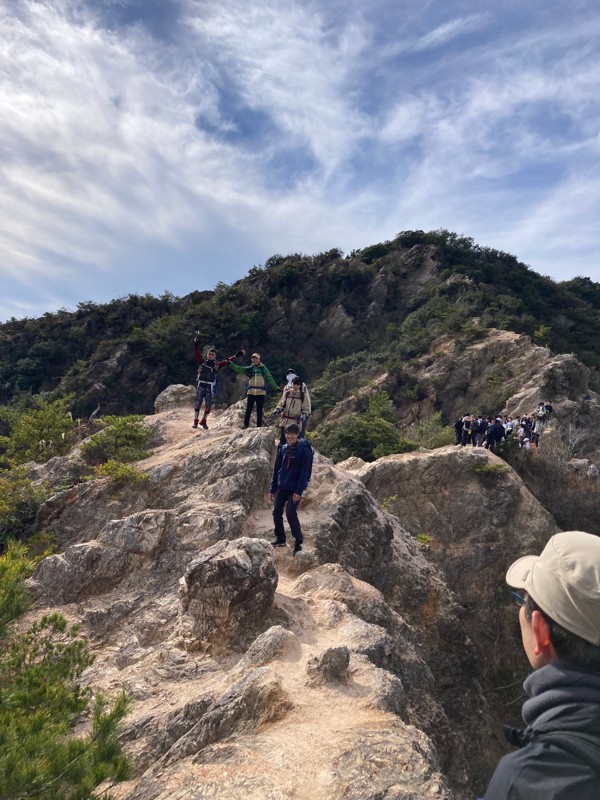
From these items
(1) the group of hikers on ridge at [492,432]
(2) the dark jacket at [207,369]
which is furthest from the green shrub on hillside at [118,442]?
(1) the group of hikers on ridge at [492,432]

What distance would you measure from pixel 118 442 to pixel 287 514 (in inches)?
238

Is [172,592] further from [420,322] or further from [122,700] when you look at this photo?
[420,322]

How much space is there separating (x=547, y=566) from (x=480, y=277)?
197ft

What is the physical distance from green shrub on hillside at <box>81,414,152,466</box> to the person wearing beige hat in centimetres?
1052

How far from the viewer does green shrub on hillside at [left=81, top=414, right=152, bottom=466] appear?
11328 millimetres

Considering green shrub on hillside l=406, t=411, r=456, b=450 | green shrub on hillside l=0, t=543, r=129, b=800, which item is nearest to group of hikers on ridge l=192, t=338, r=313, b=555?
green shrub on hillside l=0, t=543, r=129, b=800

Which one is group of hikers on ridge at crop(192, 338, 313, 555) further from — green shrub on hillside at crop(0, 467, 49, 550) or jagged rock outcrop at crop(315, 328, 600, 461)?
jagged rock outcrop at crop(315, 328, 600, 461)

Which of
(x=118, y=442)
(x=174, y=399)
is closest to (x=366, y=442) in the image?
(x=174, y=399)

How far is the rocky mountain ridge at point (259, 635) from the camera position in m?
3.59

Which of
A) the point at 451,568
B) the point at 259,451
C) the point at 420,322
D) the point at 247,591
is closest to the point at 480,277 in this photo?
the point at 420,322

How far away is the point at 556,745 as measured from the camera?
1.36 meters

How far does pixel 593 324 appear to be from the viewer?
167ft

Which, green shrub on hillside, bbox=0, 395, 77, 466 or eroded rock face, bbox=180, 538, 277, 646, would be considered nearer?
eroded rock face, bbox=180, 538, 277, 646

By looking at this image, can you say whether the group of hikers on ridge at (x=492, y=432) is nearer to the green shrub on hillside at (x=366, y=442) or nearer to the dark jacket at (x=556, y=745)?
the green shrub on hillside at (x=366, y=442)
